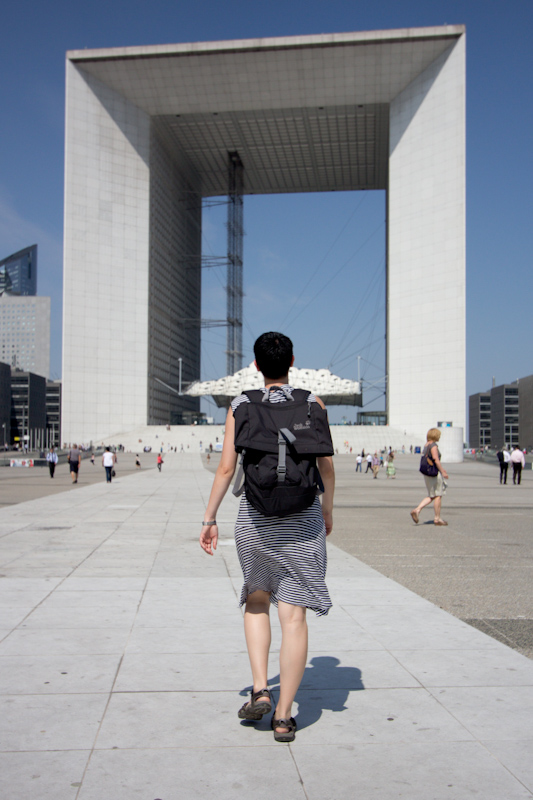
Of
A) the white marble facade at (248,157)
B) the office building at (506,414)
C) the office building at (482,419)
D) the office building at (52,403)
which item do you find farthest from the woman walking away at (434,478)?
the office building at (482,419)

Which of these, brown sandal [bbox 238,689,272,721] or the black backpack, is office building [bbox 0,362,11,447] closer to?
brown sandal [bbox 238,689,272,721]

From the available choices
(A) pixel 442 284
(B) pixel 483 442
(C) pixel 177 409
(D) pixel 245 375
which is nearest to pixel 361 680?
(A) pixel 442 284

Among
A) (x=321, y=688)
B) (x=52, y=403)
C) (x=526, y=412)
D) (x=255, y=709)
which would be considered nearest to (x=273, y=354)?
(x=255, y=709)

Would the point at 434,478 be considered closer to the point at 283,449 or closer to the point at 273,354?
the point at 273,354

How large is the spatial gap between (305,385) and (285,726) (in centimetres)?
8851

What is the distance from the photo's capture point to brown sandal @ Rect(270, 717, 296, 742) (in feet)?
10.1

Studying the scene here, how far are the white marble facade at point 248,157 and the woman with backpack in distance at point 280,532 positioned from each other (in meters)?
74.6

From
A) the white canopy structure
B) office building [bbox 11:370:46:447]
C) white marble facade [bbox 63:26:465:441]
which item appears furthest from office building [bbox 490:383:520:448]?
office building [bbox 11:370:46:447]

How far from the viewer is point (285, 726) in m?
3.12

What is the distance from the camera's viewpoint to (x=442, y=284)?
76750 millimetres

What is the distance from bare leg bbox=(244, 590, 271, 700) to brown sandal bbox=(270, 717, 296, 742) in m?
0.24

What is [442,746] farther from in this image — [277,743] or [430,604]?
[430,604]

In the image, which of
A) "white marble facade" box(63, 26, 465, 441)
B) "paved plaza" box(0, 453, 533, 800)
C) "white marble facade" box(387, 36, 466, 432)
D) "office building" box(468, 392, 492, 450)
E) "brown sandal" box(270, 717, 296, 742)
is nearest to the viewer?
"paved plaza" box(0, 453, 533, 800)

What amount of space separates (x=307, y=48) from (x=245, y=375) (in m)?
37.8
